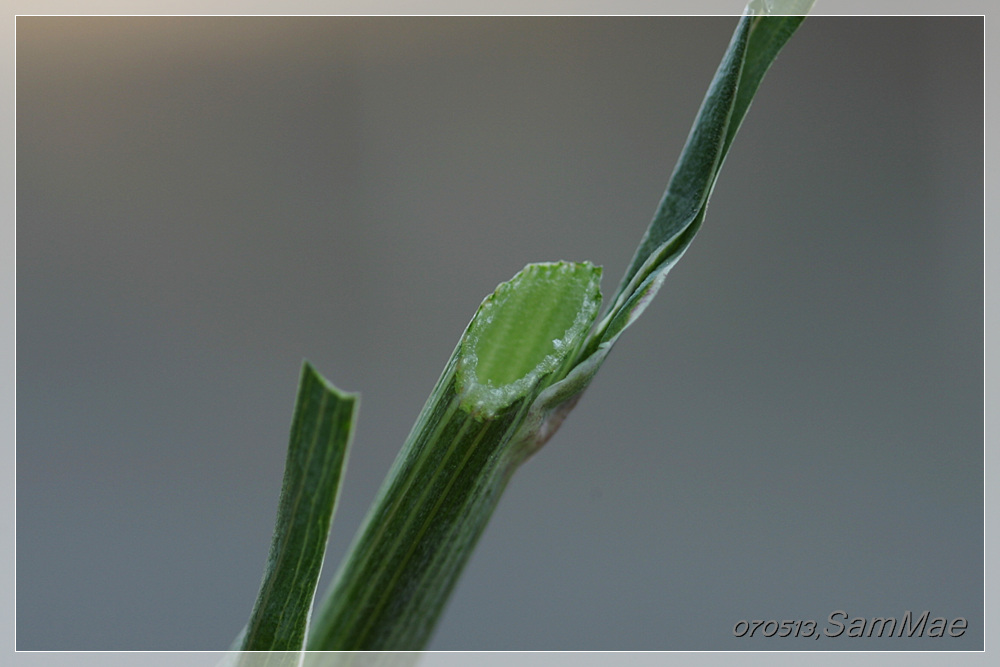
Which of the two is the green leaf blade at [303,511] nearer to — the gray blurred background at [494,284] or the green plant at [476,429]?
the green plant at [476,429]

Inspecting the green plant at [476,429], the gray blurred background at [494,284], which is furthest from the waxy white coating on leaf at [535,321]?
the gray blurred background at [494,284]

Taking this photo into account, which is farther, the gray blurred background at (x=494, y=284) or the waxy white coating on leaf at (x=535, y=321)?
the gray blurred background at (x=494, y=284)

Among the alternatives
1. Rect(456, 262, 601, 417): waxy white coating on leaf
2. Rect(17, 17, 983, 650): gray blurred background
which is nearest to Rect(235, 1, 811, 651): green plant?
Rect(456, 262, 601, 417): waxy white coating on leaf

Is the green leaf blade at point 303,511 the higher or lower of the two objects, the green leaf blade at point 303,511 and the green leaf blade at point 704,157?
the lower

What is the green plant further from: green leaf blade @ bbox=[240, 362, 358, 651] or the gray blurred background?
the gray blurred background

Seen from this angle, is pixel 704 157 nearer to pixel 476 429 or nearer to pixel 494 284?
pixel 476 429

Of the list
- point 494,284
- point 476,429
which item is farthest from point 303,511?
point 494,284
